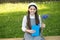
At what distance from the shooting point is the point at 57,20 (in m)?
6.79

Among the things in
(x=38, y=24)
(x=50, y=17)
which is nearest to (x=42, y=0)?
(x=50, y=17)

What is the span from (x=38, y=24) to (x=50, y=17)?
287 cm

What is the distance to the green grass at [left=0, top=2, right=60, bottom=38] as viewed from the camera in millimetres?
6012

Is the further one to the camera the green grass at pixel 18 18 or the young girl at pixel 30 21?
the green grass at pixel 18 18

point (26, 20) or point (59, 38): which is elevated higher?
point (26, 20)

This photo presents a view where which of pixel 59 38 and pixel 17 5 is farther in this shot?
pixel 17 5

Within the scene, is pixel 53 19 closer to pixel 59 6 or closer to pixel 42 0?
pixel 59 6

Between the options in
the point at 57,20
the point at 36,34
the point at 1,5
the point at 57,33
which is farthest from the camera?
the point at 1,5

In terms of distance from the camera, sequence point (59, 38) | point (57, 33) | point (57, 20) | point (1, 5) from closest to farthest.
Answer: point (59, 38), point (57, 33), point (57, 20), point (1, 5)

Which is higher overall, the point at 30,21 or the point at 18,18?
the point at 30,21

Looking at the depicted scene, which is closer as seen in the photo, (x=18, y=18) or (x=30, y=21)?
(x=30, y=21)

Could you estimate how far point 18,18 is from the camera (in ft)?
22.5

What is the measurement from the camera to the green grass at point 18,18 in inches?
237

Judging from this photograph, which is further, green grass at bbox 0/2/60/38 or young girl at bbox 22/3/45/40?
green grass at bbox 0/2/60/38
